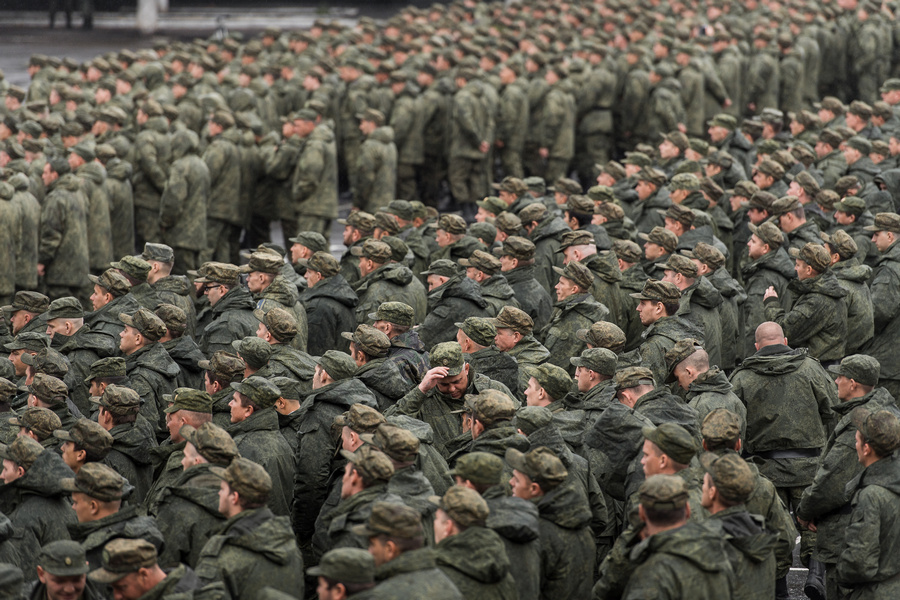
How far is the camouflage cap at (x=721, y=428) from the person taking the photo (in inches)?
267

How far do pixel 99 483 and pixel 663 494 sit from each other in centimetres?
275

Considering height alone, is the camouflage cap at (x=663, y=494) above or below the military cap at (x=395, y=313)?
above

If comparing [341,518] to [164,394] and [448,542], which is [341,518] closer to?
[448,542]

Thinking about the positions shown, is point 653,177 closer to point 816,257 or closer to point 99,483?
point 816,257

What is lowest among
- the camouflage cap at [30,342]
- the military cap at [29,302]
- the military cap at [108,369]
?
the military cap at [29,302]

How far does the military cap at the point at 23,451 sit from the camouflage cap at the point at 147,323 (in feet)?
6.43

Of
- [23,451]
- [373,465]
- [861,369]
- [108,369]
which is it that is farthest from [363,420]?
[861,369]

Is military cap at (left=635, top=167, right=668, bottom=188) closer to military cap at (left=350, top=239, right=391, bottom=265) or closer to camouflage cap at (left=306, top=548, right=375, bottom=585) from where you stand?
military cap at (left=350, top=239, right=391, bottom=265)

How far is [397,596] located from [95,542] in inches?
67.9

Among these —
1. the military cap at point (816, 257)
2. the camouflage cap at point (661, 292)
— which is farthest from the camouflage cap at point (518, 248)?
the military cap at point (816, 257)

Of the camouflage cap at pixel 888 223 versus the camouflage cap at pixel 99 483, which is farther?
the camouflage cap at pixel 888 223

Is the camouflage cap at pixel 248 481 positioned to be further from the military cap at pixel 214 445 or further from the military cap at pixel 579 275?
the military cap at pixel 579 275

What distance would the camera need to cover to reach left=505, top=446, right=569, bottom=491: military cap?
635 centimetres

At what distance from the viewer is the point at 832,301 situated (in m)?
9.82
